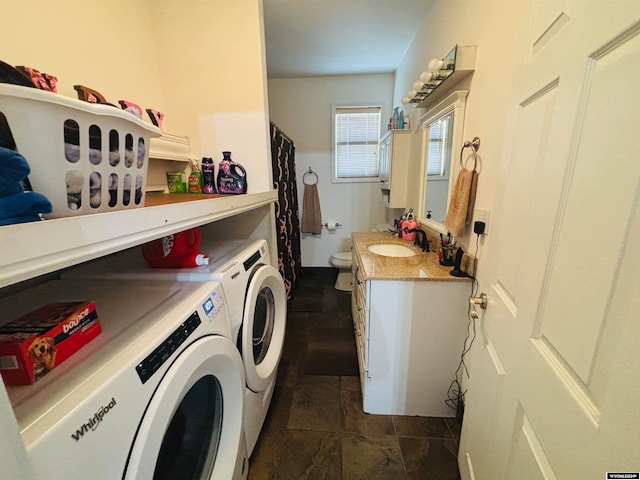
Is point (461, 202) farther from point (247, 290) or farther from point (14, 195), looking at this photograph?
point (14, 195)

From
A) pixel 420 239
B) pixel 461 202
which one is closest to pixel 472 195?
pixel 461 202

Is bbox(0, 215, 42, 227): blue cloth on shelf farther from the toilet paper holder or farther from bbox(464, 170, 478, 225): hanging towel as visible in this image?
the toilet paper holder

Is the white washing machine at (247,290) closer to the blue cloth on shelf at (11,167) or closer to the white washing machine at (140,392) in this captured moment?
the white washing machine at (140,392)

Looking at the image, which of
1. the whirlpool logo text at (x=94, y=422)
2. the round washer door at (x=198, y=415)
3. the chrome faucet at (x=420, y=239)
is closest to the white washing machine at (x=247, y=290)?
the round washer door at (x=198, y=415)

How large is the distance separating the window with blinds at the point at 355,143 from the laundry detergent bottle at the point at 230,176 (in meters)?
1.94

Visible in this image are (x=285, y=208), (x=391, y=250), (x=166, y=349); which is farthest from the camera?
(x=285, y=208)

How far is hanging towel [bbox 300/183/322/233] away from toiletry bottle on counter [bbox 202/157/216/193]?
1.81 meters

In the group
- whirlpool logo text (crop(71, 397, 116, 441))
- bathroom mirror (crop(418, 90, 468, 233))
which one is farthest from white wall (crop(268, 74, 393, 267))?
whirlpool logo text (crop(71, 397, 116, 441))

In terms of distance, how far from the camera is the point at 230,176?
158 cm

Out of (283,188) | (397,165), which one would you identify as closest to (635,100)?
(397,165)

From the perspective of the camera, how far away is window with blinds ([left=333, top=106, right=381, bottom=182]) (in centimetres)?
321

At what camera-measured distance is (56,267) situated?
Result: 0.37 m

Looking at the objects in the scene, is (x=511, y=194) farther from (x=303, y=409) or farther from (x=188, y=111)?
(x=188, y=111)

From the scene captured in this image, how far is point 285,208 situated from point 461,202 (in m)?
1.73
